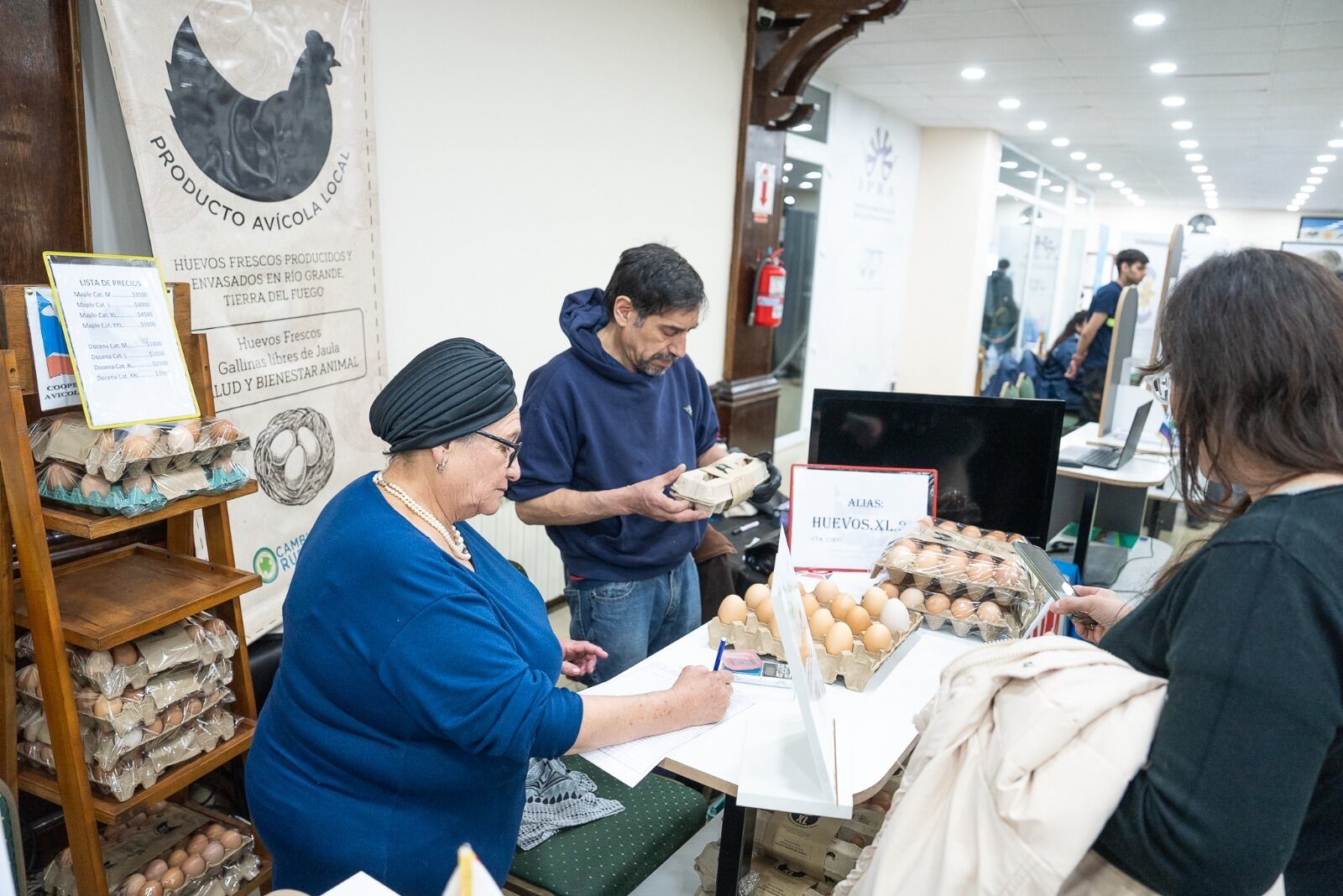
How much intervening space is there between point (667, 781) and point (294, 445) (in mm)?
1345

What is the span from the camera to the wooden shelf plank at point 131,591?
151cm

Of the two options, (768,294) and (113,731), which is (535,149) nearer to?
(768,294)

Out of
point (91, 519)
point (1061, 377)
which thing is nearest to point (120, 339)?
point (91, 519)

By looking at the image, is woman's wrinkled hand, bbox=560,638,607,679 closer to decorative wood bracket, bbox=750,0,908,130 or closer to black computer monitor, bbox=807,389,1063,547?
black computer monitor, bbox=807,389,1063,547

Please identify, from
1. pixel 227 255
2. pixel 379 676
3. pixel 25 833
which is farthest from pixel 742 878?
pixel 227 255

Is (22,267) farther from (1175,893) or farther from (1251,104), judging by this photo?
(1251,104)

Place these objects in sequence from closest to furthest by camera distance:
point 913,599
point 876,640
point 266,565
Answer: point 876,640 → point 913,599 → point 266,565

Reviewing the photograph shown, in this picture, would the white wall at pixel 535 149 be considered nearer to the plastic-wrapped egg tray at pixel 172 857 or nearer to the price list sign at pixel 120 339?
the price list sign at pixel 120 339

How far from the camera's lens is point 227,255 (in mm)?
2076

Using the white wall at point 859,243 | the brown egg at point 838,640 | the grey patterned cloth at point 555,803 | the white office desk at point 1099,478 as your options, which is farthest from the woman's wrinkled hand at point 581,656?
the white wall at point 859,243

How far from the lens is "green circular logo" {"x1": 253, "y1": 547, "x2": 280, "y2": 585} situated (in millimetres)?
2266

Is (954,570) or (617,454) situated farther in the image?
(617,454)

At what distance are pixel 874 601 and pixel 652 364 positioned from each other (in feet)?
2.39

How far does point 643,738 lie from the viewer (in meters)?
1.37
